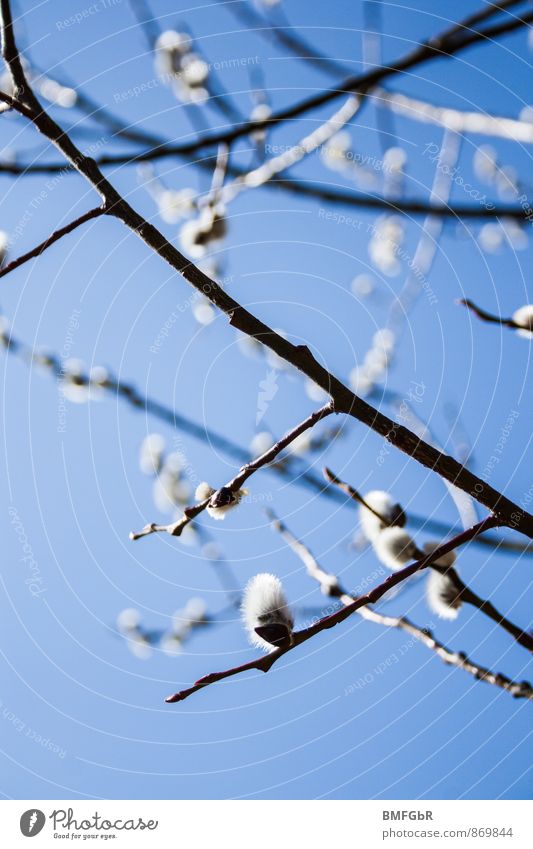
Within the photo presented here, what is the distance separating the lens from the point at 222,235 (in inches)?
60.2

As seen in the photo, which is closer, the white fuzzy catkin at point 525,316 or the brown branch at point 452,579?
the brown branch at point 452,579

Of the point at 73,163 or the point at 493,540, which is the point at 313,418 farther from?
the point at 493,540

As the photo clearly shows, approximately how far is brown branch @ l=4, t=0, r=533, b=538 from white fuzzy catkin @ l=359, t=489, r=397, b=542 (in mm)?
375

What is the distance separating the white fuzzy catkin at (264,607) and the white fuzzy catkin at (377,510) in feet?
0.97

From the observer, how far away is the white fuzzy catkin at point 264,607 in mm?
712

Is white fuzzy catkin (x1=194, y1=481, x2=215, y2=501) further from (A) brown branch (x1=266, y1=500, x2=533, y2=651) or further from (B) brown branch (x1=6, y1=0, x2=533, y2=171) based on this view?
(B) brown branch (x1=6, y1=0, x2=533, y2=171)

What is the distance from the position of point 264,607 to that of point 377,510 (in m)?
0.36

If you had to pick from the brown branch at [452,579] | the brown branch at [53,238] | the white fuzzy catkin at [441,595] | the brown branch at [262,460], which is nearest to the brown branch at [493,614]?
the brown branch at [452,579]

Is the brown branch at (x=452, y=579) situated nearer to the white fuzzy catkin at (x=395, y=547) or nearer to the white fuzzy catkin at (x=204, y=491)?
the white fuzzy catkin at (x=395, y=547)

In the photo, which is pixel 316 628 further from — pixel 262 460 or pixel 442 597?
pixel 442 597

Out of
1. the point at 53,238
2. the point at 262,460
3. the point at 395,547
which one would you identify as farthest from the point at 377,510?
the point at 53,238

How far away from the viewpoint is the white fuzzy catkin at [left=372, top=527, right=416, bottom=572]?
103 cm

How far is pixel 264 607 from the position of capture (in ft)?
2.39
